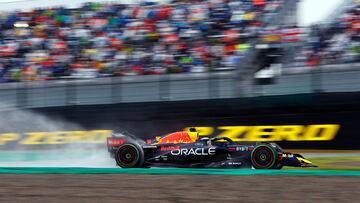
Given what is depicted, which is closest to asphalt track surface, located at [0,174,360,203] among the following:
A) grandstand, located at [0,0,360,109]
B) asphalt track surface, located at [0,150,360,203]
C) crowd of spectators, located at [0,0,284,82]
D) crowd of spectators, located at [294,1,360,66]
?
asphalt track surface, located at [0,150,360,203]

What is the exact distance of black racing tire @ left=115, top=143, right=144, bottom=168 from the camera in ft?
33.2

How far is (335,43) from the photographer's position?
13.1 metres

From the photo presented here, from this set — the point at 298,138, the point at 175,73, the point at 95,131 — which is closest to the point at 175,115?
the point at 175,73

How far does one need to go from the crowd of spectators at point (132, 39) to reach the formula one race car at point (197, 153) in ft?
12.9

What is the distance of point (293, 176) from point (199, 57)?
6.87m

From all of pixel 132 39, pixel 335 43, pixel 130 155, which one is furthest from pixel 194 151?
pixel 132 39

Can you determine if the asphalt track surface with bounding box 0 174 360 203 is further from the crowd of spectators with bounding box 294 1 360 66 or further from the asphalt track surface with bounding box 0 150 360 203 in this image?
the crowd of spectators with bounding box 294 1 360 66

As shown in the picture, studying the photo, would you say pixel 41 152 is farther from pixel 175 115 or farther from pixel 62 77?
pixel 175 115

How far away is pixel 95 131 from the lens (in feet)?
45.7

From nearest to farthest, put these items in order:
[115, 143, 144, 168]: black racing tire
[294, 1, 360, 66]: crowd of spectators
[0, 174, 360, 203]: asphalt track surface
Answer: [0, 174, 360, 203]: asphalt track surface, [115, 143, 144, 168]: black racing tire, [294, 1, 360, 66]: crowd of spectators

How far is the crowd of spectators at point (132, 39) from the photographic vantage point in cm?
1446

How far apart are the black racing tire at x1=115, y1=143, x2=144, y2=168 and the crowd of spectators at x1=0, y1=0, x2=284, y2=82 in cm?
419

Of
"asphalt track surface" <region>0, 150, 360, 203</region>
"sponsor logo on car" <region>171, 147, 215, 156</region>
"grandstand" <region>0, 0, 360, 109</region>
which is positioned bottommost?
"asphalt track surface" <region>0, 150, 360, 203</region>

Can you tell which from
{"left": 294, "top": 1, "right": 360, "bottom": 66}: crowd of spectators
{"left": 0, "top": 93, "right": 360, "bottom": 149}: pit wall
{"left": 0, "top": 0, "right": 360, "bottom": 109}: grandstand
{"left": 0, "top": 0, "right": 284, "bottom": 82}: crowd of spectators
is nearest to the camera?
{"left": 0, "top": 93, "right": 360, "bottom": 149}: pit wall
